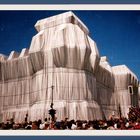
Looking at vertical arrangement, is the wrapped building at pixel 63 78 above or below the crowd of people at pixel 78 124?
above

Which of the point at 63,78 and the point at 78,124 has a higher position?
the point at 63,78

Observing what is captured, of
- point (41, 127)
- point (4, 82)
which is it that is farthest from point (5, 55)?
point (41, 127)

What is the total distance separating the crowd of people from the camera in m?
5.44

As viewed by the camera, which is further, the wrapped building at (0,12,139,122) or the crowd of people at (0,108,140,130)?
the wrapped building at (0,12,139,122)

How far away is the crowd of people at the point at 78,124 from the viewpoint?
544 centimetres

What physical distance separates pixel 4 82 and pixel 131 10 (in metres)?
2.17

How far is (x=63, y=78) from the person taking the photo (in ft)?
20.8

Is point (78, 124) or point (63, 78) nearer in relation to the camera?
point (78, 124)

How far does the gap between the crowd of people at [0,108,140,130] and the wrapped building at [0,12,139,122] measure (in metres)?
0.12

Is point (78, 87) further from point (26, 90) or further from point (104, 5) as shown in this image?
point (104, 5)

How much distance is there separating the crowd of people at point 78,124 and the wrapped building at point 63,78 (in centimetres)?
12

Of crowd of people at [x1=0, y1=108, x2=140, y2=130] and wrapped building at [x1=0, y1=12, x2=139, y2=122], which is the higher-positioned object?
wrapped building at [x1=0, y1=12, x2=139, y2=122]

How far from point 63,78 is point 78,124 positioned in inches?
40.1

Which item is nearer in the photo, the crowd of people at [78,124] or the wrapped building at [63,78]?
the crowd of people at [78,124]
